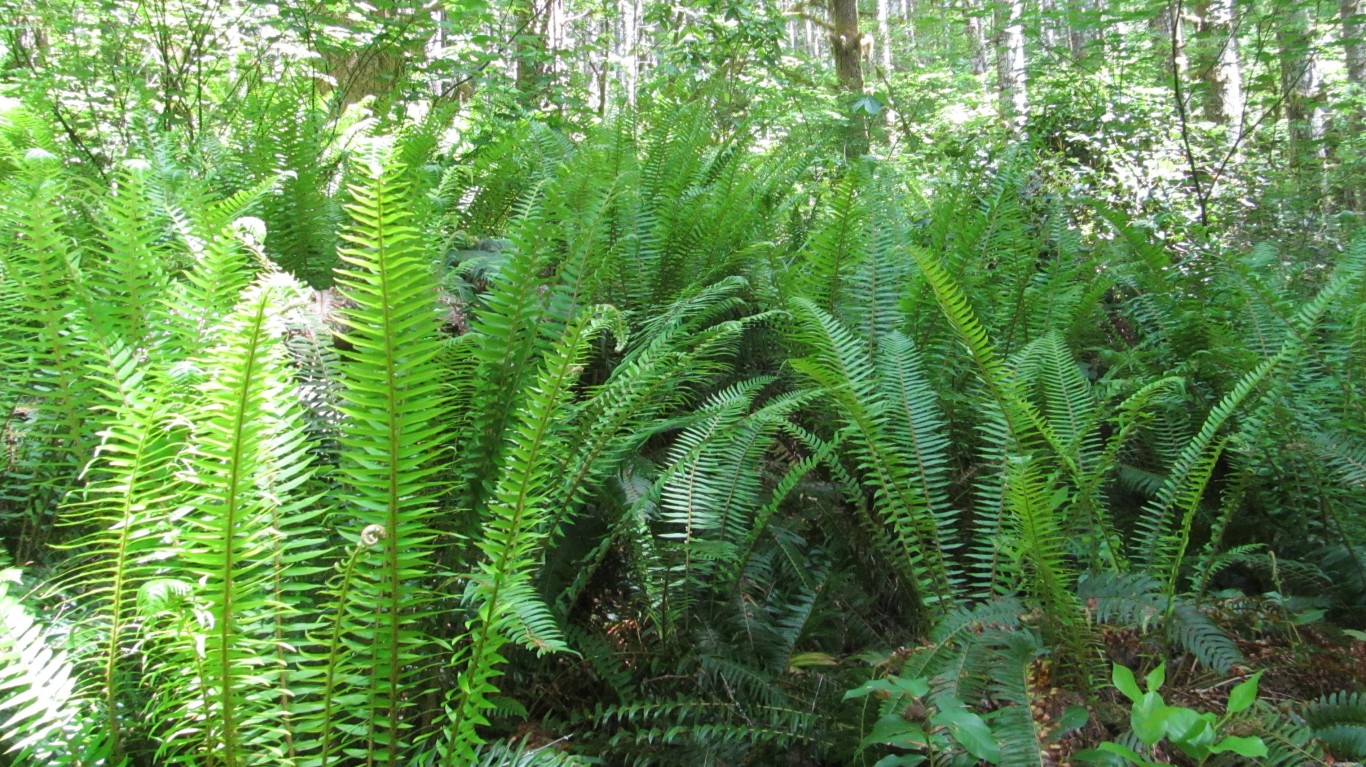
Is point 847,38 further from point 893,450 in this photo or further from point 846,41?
point 893,450

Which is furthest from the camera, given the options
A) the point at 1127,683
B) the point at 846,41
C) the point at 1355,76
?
the point at 1355,76

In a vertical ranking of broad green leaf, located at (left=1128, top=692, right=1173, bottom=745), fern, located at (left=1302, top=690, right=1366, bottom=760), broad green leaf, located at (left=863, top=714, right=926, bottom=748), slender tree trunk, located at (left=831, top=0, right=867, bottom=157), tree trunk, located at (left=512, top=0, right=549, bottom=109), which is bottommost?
fern, located at (left=1302, top=690, right=1366, bottom=760)

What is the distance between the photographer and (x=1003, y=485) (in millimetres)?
1787

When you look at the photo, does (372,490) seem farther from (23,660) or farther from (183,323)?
(183,323)

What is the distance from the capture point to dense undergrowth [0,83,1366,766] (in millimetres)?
1037

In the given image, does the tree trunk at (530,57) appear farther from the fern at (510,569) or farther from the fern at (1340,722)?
the fern at (1340,722)

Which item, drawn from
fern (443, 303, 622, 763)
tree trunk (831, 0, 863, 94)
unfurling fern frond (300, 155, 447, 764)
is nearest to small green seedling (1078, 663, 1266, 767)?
fern (443, 303, 622, 763)

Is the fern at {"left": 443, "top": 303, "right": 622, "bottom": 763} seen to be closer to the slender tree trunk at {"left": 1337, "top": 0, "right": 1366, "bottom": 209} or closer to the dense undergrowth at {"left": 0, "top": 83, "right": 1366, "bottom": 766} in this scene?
the dense undergrowth at {"left": 0, "top": 83, "right": 1366, "bottom": 766}

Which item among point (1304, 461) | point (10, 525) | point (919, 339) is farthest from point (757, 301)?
point (10, 525)

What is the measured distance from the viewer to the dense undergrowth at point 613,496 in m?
1.04

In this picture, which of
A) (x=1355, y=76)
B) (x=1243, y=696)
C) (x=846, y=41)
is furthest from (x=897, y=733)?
(x=1355, y=76)

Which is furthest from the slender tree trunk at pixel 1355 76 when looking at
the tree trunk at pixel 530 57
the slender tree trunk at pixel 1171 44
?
the tree trunk at pixel 530 57

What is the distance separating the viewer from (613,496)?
1.74m

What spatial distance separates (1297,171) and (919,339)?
505 centimetres
